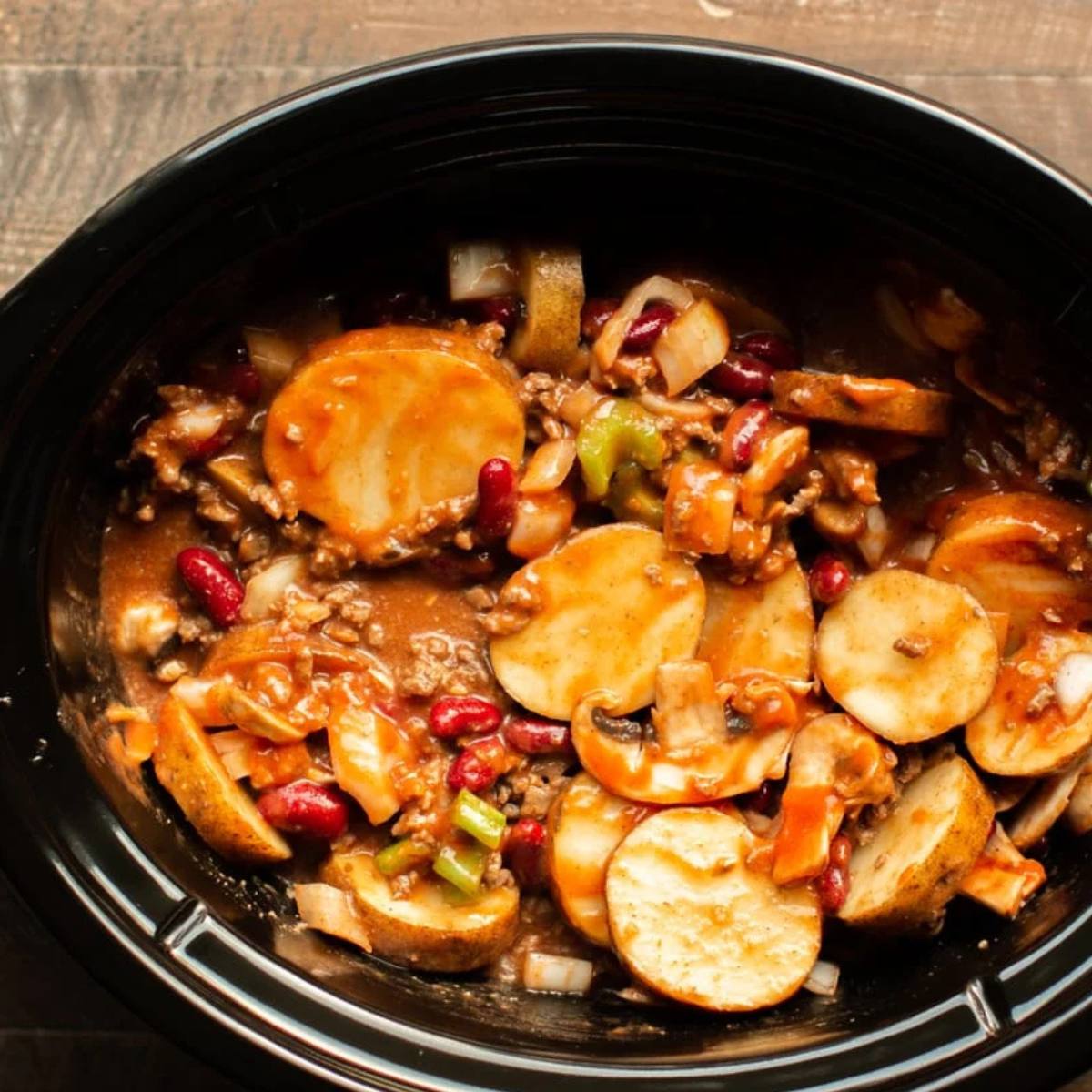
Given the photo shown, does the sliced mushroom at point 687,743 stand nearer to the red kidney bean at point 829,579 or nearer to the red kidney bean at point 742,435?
the red kidney bean at point 829,579

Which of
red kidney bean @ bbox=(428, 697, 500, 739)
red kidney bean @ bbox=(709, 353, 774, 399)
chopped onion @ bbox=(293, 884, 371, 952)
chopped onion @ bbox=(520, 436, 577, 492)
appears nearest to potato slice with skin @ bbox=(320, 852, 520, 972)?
chopped onion @ bbox=(293, 884, 371, 952)

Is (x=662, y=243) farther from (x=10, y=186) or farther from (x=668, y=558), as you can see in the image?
(x=10, y=186)

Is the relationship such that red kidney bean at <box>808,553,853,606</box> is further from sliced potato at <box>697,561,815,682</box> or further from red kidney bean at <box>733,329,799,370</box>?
red kidney bean at <box>733,329,799,370</box>

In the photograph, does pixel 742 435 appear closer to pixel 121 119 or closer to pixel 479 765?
pixel 479 765

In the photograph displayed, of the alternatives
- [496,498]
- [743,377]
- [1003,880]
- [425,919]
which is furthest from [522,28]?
[1003,880]

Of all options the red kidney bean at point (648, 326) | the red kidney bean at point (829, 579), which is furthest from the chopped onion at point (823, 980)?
the red kidney bean at point (648, 326)
